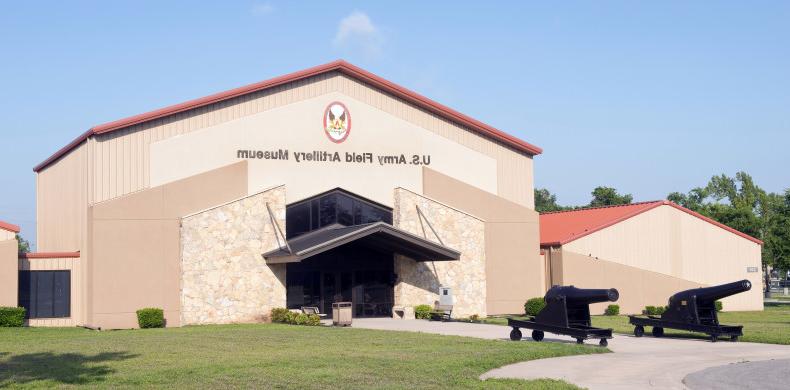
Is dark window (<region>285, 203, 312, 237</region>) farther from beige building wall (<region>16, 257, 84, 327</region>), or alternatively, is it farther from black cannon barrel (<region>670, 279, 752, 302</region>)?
black cannon barrel (<region>670, 279, 752, 302</region>)

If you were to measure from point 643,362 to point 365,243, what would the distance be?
19933 mm

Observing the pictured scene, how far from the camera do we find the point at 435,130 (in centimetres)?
4062

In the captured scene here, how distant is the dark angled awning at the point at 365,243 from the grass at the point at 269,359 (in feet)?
19.4

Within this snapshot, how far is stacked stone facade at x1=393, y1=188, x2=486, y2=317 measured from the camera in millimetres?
39406

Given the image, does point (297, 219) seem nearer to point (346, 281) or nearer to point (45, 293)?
point (346, 281)

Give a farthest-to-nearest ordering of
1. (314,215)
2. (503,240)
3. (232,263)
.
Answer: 1. (503,240)
2. (314,215)
3. (232,263)

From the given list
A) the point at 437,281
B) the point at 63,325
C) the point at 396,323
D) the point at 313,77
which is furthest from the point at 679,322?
the point at 63,325

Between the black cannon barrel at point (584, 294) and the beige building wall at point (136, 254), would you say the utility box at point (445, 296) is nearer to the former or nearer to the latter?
the beige building wall at point (136, 254)

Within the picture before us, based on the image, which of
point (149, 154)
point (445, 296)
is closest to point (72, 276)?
point (149, 154)

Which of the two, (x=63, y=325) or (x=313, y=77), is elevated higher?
(x=313, y=77)

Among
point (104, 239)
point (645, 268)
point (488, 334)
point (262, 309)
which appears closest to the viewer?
point (488, 334)

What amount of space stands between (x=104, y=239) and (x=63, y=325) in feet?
14.1

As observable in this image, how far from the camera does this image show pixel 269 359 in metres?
19.7

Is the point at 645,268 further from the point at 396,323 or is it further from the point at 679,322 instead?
the point at 679,322
